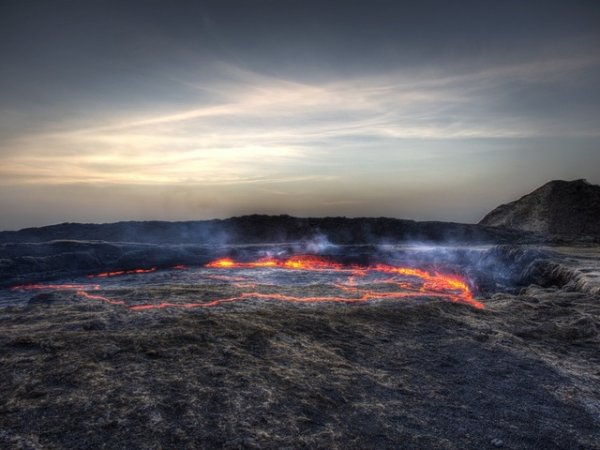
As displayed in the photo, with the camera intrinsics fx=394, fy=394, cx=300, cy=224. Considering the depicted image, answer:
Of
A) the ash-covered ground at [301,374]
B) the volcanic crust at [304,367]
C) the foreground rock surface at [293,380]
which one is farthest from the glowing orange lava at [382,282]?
the foreground rock surface at [293,380]

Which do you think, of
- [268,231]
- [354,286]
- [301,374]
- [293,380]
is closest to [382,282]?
[354,286]

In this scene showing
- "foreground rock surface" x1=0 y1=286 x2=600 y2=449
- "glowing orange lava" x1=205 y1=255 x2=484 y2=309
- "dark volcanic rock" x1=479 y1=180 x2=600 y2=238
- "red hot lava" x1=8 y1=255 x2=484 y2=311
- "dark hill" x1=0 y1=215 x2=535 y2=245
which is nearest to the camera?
"foreground rock surface" x1=0 y1=286 x2=600 y2=449

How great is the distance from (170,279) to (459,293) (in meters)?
10.2

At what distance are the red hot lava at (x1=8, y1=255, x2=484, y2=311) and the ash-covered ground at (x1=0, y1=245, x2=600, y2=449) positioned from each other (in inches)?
19.8

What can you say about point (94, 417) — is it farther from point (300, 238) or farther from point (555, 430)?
point (300, 238)

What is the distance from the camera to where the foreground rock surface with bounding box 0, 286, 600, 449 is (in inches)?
163

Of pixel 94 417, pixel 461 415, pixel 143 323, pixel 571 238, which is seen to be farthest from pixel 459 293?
pixel 571 238

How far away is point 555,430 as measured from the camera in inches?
177

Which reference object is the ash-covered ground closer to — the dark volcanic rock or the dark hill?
the dark hill

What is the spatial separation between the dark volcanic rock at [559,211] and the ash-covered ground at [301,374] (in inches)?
1002

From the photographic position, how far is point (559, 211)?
108 feet

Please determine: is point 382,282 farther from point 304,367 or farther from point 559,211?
point 559,211

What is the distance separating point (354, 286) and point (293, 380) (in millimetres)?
7318

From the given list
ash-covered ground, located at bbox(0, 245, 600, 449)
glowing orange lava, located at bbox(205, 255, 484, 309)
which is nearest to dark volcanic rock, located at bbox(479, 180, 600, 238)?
glowing orange lava, located at bbox(205, 255, 484, 309)
